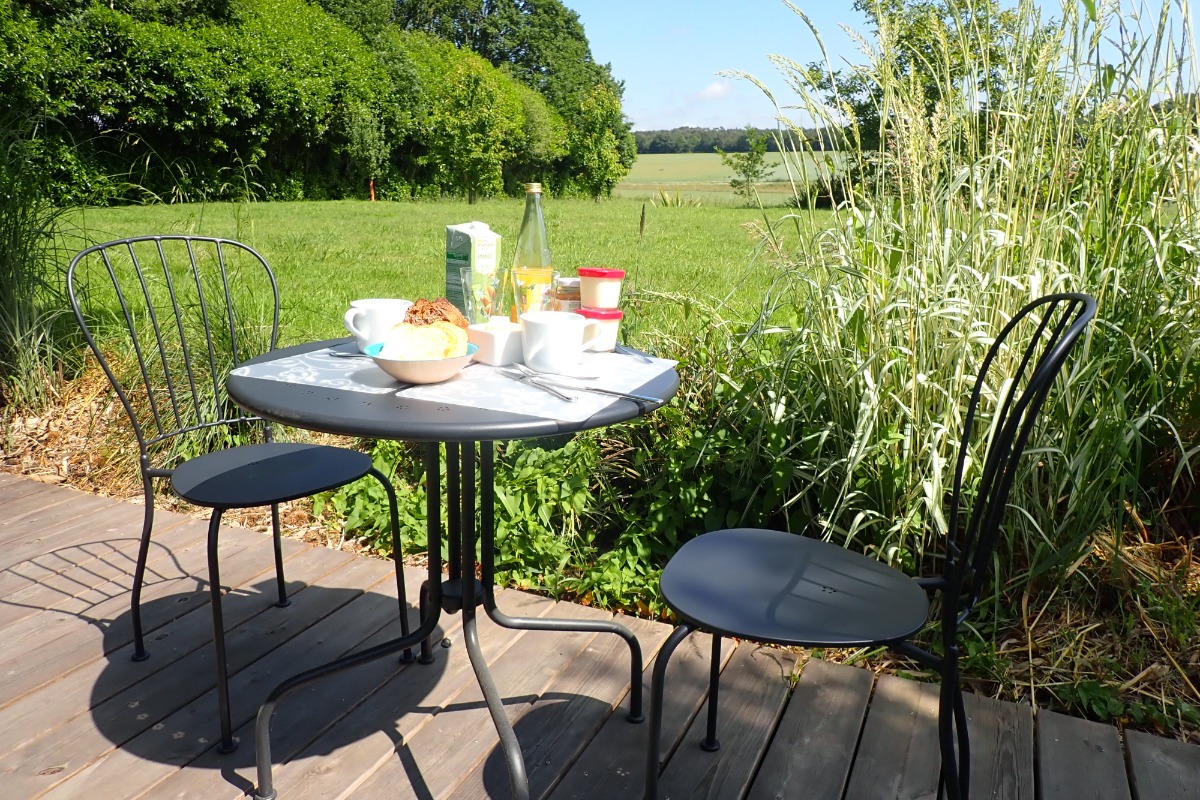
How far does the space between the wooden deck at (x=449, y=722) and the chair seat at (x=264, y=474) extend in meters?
0.44

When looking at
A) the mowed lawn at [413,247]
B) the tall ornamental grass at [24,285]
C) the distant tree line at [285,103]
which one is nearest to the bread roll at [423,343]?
the mowed lawn at [413,247]

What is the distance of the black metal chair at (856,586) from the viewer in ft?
3.78

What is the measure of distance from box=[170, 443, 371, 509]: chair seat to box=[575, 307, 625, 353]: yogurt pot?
1.97 feet

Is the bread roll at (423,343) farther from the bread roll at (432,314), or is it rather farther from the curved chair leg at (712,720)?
the curved chair leg at (712,720)

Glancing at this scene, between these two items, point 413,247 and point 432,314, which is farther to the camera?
point 413,247

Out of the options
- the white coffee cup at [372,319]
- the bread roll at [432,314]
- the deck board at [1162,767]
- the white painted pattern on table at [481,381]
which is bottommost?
the deck board at [1162,767]

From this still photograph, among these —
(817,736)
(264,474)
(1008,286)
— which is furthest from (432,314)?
(1008,286)

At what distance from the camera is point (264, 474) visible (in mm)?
1878

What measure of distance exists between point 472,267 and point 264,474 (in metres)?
0.66

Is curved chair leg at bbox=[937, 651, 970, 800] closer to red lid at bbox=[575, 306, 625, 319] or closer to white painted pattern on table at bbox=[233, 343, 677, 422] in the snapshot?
white painted pattern on table at bbox=[233, 343, 677, 422]

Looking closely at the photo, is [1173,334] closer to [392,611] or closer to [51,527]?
[392,611]

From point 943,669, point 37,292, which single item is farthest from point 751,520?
point 37,292

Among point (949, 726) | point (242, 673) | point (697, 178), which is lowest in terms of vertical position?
point (242, 673)

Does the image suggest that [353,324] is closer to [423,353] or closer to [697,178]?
[423,353]
